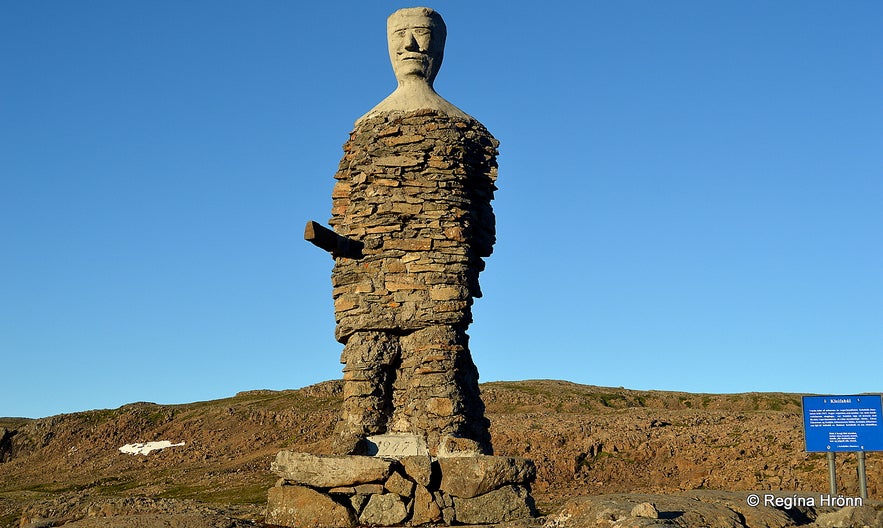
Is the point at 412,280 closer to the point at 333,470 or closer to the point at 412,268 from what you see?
the point at 412,268

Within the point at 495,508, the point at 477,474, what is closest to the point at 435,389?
the point at 477,474

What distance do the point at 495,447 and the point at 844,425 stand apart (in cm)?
1536

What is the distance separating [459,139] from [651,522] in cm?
686

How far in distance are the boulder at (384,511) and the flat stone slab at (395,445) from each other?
3.00ft

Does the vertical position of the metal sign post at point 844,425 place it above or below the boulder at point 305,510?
above

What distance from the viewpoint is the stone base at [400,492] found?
13.3m

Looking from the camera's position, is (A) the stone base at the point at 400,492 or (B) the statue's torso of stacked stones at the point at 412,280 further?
(B) the statue's torso of stacked stones at the point at 412,280

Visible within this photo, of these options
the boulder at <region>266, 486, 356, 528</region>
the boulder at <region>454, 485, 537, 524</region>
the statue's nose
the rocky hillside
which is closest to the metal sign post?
the rocky hillside

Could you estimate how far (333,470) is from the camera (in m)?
13.6

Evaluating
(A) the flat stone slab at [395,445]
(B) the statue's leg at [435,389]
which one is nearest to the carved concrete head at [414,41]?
(B) the statue's leg at [435,389]

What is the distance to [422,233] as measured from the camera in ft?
49.2

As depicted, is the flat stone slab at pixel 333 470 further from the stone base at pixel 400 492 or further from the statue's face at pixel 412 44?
the statue's face at pixel 412 44

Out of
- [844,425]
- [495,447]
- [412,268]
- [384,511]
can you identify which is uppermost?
[412,268]

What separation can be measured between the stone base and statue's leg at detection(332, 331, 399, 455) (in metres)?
0.96
